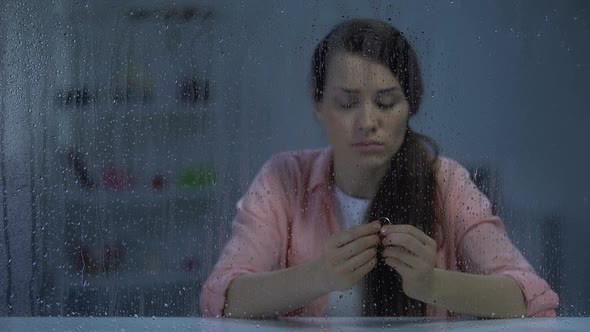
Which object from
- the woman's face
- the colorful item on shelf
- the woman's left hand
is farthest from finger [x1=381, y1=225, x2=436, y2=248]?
the colorful item on shelf

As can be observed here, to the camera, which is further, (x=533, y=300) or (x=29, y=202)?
(x=29, y=202)

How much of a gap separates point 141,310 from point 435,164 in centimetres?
54

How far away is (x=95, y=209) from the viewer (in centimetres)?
128

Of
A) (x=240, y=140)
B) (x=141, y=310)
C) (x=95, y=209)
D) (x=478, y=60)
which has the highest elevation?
(x=478, y=60)

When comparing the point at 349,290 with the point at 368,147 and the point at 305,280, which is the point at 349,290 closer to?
the point at 305,280

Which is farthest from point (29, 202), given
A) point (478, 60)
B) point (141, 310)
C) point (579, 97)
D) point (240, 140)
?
point (579, 97)

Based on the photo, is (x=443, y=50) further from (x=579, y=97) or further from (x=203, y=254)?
(x=203, y=254)

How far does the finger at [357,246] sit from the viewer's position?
1173 millimetres

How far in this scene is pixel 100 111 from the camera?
1.28 metres

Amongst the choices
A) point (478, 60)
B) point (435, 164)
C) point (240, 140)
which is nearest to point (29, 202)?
point (240, 140)

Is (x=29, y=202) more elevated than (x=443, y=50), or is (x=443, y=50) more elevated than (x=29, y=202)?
(x=443, y=50)

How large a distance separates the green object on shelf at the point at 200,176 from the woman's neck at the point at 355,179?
209mm

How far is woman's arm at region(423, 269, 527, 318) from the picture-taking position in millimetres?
1172

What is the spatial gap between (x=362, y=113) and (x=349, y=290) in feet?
0.91
